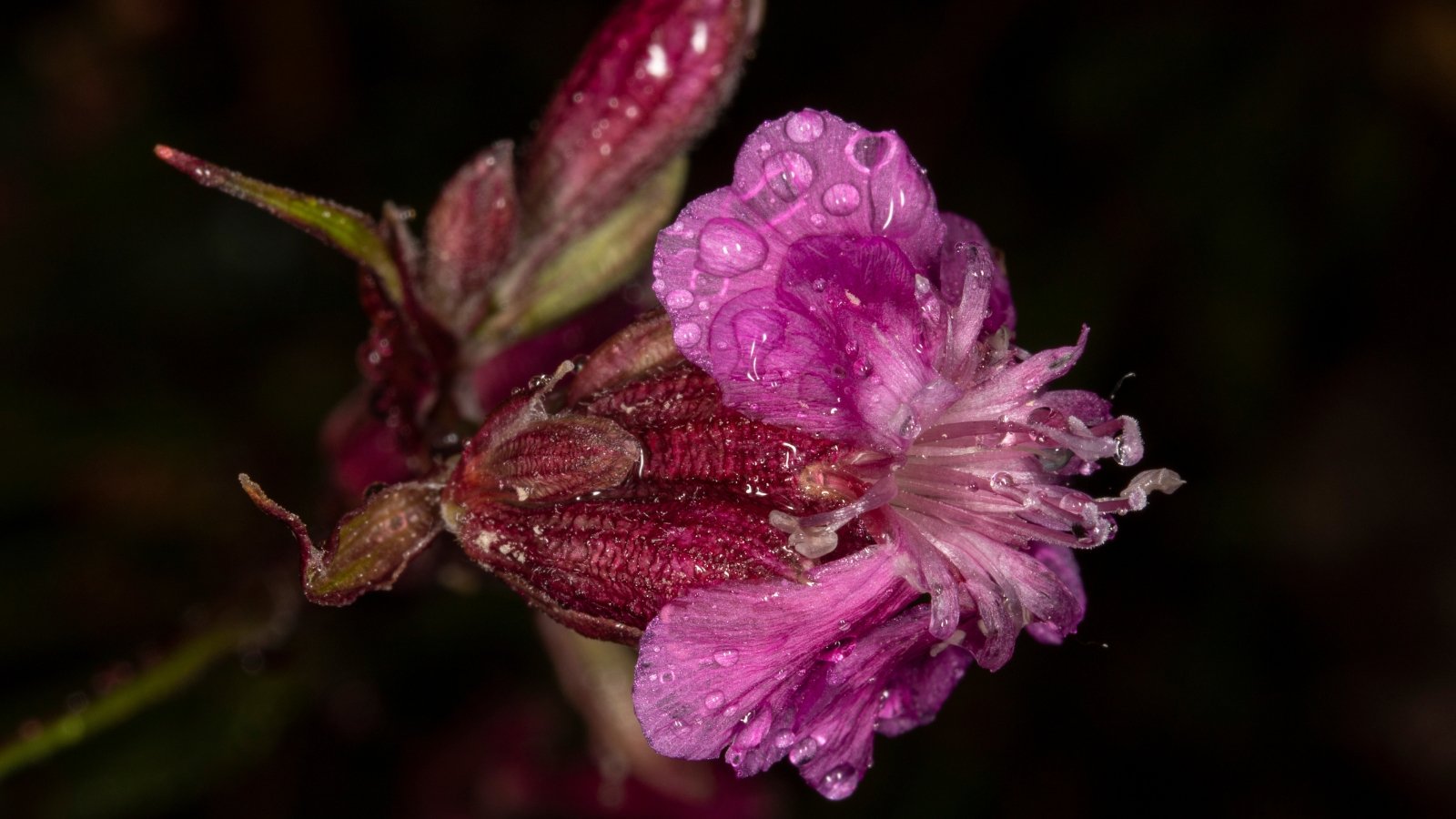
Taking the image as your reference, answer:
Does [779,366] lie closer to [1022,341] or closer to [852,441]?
[852,441]

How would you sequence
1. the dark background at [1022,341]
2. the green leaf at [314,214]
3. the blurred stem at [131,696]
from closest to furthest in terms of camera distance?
the green leaf at [314,214]
the blurred stem at [131,696]
the dark background at [1022,341]

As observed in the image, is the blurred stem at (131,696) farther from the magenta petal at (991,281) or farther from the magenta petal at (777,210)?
the magenta petal at (991,281)

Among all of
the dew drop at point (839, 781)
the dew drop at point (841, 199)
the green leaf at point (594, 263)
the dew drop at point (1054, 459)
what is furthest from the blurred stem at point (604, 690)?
the dew drop at point (841, 199)

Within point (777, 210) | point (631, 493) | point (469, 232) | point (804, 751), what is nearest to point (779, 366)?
point (777, 210)

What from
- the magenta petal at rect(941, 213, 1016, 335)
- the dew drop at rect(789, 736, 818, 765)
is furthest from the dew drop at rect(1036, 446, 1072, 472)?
the dew drop at rect(789, 736, 818, 765)

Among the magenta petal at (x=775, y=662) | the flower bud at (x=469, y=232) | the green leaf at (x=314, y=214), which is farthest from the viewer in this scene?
the flower bud at (x=469, y=232)

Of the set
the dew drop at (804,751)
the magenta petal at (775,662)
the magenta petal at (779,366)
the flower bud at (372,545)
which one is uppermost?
the magenta petal at (779,366)
